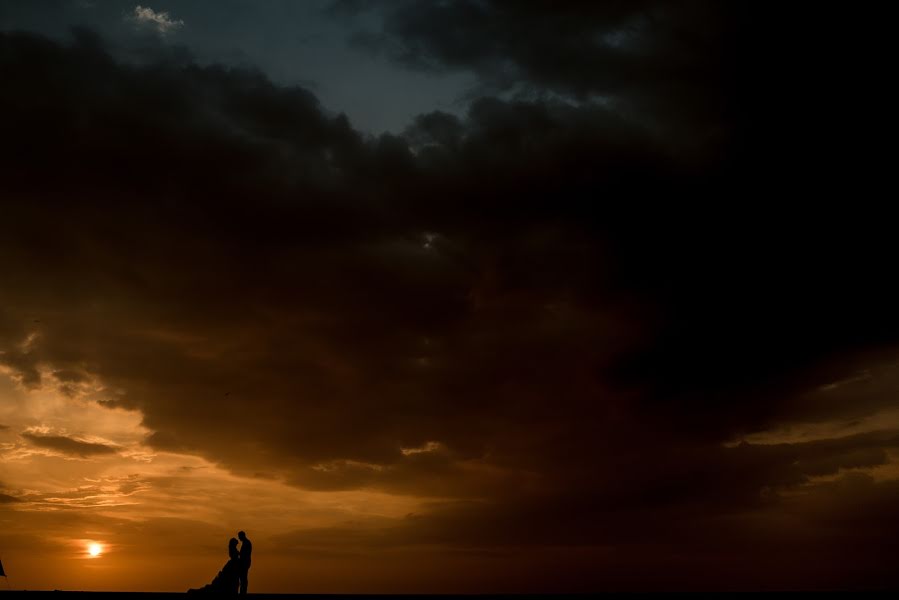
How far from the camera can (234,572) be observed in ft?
95.9

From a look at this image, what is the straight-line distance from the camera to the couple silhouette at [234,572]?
2870 cm

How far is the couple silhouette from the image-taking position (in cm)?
2870

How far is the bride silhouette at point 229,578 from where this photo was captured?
28.6 metres

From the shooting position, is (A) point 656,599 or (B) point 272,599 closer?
(B) point 272,599

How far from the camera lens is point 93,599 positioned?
44.7m

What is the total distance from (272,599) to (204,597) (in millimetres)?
31660

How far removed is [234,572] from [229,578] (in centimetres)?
32

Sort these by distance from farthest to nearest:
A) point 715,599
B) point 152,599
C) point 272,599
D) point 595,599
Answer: point 595,599
point 715,599
point 152,599
point 272,599

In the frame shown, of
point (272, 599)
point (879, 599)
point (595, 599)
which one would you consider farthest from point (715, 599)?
point (272, 599)

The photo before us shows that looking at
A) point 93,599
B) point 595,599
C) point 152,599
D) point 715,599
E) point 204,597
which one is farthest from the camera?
point 595,599

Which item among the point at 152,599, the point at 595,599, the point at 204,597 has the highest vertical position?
the point at 204,597

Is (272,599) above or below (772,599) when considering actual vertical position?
above

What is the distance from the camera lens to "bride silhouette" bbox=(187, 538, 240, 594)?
1127 inches

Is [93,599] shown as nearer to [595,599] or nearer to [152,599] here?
[152,599]
